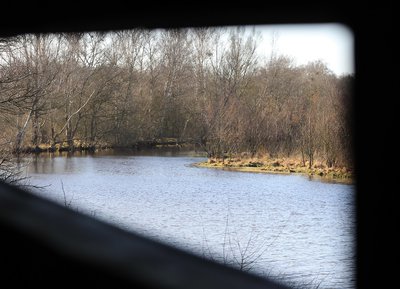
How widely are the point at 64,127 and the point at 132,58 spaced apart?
3113mm

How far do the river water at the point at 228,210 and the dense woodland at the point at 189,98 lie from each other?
41.0 inches

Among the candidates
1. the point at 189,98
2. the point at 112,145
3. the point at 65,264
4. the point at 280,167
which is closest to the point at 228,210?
the point at 280,167

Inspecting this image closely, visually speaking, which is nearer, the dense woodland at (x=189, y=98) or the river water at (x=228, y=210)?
the river water at (x=228, y=210)

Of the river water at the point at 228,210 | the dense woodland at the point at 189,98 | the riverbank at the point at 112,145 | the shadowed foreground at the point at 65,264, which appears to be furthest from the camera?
the riverbank at the point at 112,145

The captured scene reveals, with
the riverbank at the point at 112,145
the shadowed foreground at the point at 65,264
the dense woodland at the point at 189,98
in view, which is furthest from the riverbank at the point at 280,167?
the shadowed foreground at the point at 65,264

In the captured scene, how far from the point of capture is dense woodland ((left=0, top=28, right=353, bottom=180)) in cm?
995

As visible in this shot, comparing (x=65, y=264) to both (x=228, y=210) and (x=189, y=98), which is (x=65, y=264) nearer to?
(x=228, y=210)

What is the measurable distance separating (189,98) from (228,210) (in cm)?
788

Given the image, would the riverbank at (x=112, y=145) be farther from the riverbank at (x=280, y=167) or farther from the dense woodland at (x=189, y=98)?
the riverbank at (x=280, y=167)

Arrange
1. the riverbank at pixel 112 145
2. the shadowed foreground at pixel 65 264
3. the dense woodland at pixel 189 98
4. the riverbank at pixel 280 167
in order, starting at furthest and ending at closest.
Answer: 1. the riverbank at pixel 112 145
2. the dense woodland at pixel 189 98
3. the riverbank at pixel 280 167
4. the shadowed foreground at pixel 65 264

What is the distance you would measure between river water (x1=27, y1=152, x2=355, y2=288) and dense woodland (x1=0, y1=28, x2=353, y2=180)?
104 cm

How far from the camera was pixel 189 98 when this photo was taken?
1462cm

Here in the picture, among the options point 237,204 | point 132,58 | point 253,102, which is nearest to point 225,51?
point 253,102

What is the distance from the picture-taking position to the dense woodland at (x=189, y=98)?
9.95 metres
